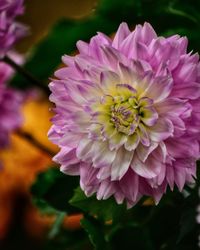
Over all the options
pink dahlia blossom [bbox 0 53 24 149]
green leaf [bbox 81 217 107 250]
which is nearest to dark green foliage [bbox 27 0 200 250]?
green leaf [bbox 81 217 107 250]

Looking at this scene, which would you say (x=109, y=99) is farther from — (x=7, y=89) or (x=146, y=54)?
(x=7, y=89)

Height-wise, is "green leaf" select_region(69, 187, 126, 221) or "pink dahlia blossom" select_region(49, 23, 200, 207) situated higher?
"pink dahlia blossom" select_region(49, 23, 200, 207)

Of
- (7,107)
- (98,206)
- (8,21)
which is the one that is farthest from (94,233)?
(7,107)

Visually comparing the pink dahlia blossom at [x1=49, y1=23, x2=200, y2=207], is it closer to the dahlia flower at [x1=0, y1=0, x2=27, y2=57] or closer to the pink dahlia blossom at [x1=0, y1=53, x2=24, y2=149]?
the dahlia flower at [x1=0, y1=0, x2=27, y2=57]

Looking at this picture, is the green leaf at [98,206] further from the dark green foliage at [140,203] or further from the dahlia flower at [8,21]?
the dahlia flower at [8,21]

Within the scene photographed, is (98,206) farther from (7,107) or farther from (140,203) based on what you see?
(7,107)
